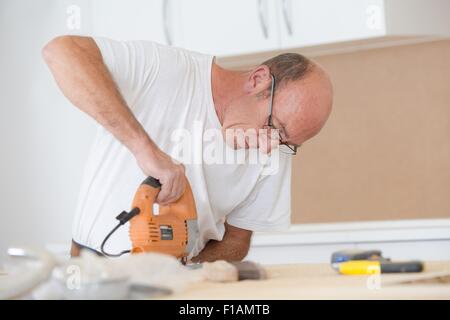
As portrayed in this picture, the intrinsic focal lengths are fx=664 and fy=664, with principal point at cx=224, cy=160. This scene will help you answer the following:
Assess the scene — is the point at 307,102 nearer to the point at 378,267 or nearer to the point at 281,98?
the point at 281,98

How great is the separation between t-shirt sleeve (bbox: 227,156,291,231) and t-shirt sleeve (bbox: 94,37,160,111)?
34 cm

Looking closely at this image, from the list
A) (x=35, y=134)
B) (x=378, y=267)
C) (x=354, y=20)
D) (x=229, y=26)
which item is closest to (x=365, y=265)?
(x=378, y=267)

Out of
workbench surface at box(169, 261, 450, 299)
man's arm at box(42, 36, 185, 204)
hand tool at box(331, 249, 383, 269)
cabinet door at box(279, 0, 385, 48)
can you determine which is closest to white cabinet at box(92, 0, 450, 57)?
cabinet door at box(279, 0, 385, 48)

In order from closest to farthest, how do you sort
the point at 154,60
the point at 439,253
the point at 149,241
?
1. the point at 149,241
2. the point at 154,60
3. the point at 439,253

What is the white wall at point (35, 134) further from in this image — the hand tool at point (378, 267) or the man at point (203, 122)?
the hand tool at point (378, 267)

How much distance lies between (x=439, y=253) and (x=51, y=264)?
1.45m

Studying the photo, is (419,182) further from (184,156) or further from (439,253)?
(184,156)

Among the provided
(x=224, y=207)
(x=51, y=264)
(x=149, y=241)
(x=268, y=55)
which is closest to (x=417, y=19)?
(x=268, y=55)

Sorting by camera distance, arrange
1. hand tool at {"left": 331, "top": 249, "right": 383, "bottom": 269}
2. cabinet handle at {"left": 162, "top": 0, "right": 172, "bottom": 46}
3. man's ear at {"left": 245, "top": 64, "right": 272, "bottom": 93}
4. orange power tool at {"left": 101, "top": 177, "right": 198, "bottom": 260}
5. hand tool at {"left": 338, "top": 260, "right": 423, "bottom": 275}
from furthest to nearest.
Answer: cabinet handle at {"left": 162, "top": 0, "right": 172, "bottom": 46}
man's ear at {"left": 245, "top": 64, "right": 272, "bottom": 93}
orange power tool at {"left": 101, "top": 177, "right": 198, "bottom": 260}
hand tool at {"left": 331, "top": 249, "right": 383, "bottom": 269}
hand tool at {"left": 338, "top": 260, "right": 423, "bottom": 275}

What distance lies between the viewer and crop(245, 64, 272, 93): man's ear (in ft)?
4.45

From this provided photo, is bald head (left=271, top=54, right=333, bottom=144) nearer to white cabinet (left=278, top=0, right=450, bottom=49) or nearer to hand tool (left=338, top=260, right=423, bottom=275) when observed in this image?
hand tool (left=338, top=260, right=423, bottom=275)

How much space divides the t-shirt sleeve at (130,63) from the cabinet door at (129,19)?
0.92 meters

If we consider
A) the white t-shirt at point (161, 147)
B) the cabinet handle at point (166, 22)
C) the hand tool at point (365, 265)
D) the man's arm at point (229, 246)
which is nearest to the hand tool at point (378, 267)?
the hand tool at point (365, 265)

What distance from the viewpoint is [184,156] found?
134cm
